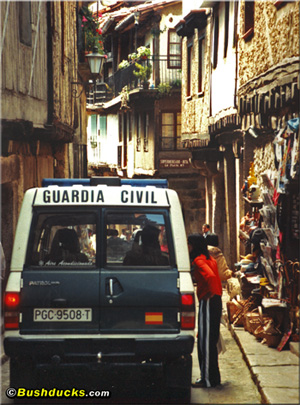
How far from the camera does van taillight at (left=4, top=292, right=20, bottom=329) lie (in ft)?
20.9

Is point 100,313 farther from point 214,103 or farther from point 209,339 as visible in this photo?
point 214,103

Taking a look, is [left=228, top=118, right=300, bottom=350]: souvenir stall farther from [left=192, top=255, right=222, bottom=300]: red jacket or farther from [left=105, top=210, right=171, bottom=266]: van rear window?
[left=105, top=210, right=171, bottom=266]: van rear window

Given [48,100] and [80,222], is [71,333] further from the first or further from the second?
[48,100]

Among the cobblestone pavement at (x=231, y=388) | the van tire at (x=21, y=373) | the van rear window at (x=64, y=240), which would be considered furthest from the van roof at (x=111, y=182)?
the cobblestone pavement at (x=231, y=388)

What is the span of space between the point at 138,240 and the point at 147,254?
21cm

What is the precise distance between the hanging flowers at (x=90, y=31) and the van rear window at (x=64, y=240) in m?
16.9

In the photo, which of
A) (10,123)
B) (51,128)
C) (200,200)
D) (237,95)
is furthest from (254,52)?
(200,200)

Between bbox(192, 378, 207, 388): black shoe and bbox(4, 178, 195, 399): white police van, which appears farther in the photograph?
bbox(192, 378, 207, 388): black shoe

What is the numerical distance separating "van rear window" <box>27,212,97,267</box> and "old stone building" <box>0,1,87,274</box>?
4275mm

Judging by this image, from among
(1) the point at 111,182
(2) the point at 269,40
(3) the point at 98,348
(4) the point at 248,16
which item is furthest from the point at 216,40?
(3) the point at 98,348

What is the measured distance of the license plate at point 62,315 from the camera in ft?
21.0

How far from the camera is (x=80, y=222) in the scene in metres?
6.88

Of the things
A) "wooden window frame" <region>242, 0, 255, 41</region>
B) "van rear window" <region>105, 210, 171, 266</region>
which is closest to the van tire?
"van rear window" <region>105, 210, 171, 266</region>

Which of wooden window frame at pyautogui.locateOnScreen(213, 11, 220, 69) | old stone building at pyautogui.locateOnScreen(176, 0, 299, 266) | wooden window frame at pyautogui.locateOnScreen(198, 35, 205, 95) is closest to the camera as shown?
old stone building at pyautogui.locateOnScreen(176, 0, 299, 266)
